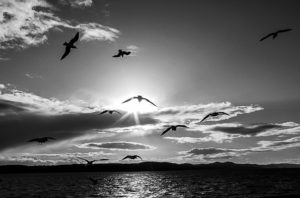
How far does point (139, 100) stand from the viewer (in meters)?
32.3

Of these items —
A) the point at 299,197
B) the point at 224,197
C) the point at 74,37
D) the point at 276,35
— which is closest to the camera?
the point at 74,37

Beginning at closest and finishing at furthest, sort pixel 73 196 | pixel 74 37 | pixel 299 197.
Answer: pixel 74 37, pixel 299 197, pixel 73 196

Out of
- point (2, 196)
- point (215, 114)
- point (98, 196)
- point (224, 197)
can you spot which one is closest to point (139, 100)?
point (215, 114)

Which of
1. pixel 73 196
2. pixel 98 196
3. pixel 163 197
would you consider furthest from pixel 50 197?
pixel 163 197

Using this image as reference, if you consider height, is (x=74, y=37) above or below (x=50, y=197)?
above

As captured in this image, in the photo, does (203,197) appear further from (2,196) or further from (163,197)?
(2,196)

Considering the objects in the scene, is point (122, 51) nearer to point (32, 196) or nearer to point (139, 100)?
point (139, 100)

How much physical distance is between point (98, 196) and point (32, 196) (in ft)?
56.6

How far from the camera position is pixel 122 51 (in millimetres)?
30875

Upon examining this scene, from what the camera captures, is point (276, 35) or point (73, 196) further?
point (73, 196)

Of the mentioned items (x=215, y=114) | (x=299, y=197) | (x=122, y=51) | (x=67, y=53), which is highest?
(x=122, y=51)

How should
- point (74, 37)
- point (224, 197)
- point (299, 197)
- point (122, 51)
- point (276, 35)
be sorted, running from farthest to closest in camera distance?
point (224, 197) → point (299, 197) → point (122, 51) → point (276, 35) → point (74, 37)

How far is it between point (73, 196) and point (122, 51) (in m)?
75.6

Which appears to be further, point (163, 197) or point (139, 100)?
point (163, 197)
